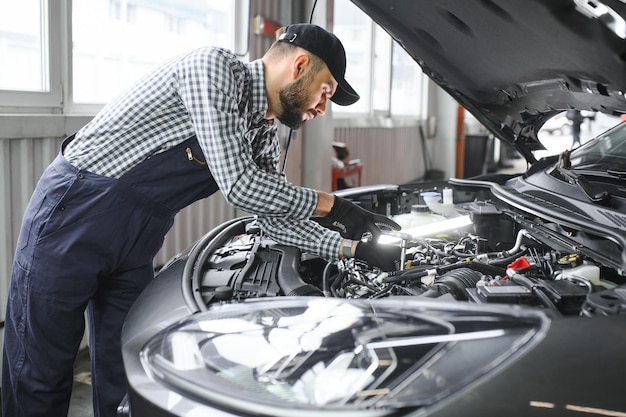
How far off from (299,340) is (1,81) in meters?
2.12

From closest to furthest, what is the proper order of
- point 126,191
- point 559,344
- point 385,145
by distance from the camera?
point 559,344 → point 126,191 → point 385,145

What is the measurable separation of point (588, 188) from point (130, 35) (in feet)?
8.81

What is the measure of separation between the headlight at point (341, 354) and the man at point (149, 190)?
0.47 m

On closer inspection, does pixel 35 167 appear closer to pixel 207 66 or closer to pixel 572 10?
pixel 207 66

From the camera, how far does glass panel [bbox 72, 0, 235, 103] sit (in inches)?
122

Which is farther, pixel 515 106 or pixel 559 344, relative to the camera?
pixel 515 106

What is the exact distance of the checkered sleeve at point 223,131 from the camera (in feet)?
4.96

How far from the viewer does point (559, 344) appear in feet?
3.28

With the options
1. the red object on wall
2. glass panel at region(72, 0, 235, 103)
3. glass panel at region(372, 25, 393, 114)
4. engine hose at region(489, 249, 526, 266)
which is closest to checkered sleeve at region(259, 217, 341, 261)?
engine hose at region(489, 249, 526, 266)

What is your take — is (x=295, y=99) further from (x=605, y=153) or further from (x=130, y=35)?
(x=130, y=35)

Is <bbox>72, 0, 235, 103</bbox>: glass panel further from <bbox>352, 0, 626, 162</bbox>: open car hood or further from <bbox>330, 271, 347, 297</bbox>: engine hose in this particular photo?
<bbox>330, 271, 347, 297</bbox>: engine hose

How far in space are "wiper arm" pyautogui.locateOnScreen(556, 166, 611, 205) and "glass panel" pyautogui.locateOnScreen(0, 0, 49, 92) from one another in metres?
2.29

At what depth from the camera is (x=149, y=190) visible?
164 cm

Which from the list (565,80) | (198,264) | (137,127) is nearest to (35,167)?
(137,127)
